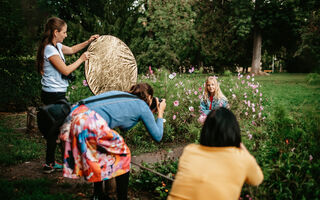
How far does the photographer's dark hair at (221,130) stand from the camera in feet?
5.54

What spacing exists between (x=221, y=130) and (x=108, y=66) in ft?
9.53

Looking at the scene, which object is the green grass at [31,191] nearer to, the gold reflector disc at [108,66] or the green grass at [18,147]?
the green grass at [18,147]

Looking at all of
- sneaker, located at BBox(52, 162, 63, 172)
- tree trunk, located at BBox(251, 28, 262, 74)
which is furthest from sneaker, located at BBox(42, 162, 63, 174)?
tree trunk, located at BBox(251, 28, 262, 74)

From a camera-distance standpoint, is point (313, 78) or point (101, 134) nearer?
point (101, 134)

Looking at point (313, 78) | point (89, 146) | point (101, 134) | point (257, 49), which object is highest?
point (257, 49)

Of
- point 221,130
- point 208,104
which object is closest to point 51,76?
point 221,130

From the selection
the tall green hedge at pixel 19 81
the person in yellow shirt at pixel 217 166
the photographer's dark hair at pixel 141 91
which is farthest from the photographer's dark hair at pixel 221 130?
the tall green hedge at pixel 19 81

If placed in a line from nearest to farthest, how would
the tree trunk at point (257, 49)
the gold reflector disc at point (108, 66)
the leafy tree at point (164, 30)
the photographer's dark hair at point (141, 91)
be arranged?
the photographer's dark hair at point (141, 91)
the gold reflector disc at point (108, 66)
the leafy tree at point (164, 30)
the tree trunk at point (257, 49)

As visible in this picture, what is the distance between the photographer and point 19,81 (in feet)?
28.1

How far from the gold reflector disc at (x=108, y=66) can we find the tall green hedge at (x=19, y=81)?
5052 mm

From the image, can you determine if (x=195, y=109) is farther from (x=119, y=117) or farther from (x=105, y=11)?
(x=105, y=11)

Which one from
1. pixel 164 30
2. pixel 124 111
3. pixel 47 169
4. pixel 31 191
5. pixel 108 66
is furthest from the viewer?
pixel 164 30

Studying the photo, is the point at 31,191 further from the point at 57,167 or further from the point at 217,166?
the point at 217,166

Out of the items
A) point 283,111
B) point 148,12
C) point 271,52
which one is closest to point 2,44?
point 283,111
